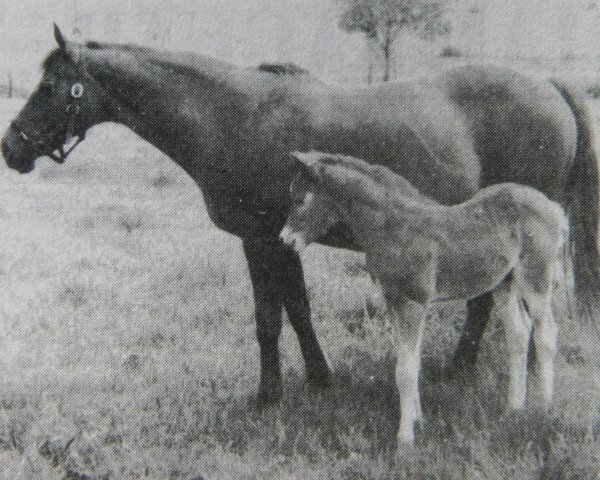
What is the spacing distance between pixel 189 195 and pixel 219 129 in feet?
5.88

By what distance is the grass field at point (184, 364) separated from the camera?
292 cm

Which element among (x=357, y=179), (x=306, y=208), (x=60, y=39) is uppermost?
(x=60, y=39)

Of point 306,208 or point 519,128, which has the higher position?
point 519,128

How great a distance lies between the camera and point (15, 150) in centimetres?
314

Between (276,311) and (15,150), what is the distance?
55.3 inches

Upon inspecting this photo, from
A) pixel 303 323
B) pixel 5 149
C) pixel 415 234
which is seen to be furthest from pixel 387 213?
pixel 5 149

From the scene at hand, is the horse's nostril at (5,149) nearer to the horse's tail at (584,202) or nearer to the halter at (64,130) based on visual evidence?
the halter at (64,130)

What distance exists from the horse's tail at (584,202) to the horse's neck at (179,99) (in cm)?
155

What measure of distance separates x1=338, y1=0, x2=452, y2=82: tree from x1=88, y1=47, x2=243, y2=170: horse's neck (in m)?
0.67

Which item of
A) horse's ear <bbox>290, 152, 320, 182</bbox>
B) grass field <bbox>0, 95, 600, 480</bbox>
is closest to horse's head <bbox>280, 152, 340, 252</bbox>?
horse's ear <bbox>290, 152, 320, 182</bbox>

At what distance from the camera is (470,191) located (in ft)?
10.2

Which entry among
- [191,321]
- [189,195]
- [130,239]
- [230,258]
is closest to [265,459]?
[191,321]

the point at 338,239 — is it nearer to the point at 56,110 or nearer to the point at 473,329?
the point at 473,329

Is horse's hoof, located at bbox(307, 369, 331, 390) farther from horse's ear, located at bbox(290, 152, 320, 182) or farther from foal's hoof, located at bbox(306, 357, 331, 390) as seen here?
horse's ear, located at bbox(290, 152, 320, 182)
